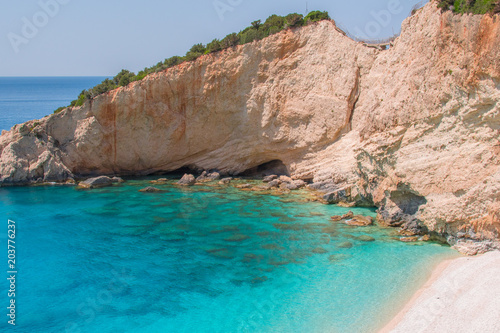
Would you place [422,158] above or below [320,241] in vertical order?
above

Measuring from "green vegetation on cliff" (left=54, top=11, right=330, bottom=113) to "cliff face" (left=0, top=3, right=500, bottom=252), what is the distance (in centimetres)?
79

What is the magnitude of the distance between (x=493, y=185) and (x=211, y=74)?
23924 millimetres

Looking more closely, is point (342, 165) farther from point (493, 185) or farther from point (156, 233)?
point (156, 233)

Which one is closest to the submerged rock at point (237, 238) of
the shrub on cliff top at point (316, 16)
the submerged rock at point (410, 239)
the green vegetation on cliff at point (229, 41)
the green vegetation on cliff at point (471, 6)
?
the submerged rock at point (410, 239)

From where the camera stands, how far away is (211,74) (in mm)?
34344

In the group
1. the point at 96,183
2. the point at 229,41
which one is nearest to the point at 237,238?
the point at 96,183

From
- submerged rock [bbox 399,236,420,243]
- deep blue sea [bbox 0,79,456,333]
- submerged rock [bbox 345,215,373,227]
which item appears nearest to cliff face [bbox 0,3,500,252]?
submerged rock [bbox 399,236,420,243]

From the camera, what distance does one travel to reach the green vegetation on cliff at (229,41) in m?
33.6

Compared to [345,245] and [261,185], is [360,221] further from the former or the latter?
[261,185]

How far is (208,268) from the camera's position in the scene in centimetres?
1845

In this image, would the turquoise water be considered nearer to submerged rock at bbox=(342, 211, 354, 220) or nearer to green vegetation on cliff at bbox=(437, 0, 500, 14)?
submerged rock at bbox=(342, 211, 354, 220)

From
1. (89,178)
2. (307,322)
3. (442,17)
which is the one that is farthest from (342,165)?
(89,178)

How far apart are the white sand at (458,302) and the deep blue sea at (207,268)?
25.1 inches

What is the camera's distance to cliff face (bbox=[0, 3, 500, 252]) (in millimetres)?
18141
